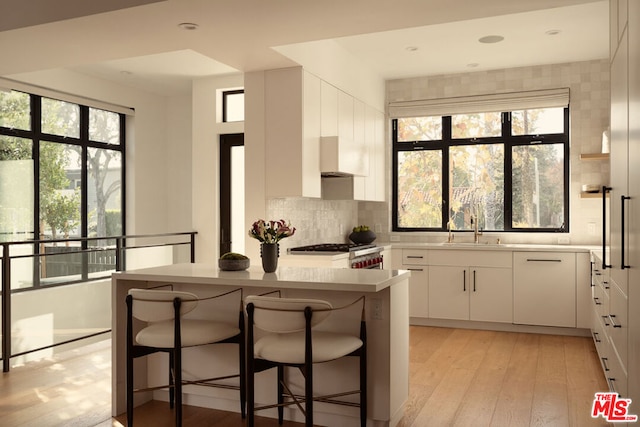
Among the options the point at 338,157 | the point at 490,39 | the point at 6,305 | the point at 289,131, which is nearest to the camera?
the point at 6,305

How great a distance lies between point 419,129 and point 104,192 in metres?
4.03

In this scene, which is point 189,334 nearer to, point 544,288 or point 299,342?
point 299,342

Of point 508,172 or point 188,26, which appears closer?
point 188,26

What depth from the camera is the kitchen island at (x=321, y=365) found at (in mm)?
3248

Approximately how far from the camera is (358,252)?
18.3ft

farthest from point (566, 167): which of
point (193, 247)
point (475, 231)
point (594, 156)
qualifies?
point (193, 247)

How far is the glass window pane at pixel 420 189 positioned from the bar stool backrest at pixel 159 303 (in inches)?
175

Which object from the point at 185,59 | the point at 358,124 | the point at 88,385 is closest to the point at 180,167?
the point at 185,59

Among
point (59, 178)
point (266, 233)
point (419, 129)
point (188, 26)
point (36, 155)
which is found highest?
point (188, 26)

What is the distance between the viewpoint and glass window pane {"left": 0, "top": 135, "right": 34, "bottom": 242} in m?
5.91

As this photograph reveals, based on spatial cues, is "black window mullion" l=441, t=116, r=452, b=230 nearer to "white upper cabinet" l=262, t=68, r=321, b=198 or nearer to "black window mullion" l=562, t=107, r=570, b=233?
"black window mullion" l=562, t=107, r=570, b=233

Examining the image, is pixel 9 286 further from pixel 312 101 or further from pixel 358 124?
pixel 358 124

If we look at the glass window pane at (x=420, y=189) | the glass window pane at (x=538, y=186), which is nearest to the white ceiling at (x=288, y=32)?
the glass window pane at (x=538, y=186)

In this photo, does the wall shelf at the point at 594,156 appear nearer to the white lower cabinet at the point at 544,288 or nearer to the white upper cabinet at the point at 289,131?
the white lower cabinet at the point at 544,288
